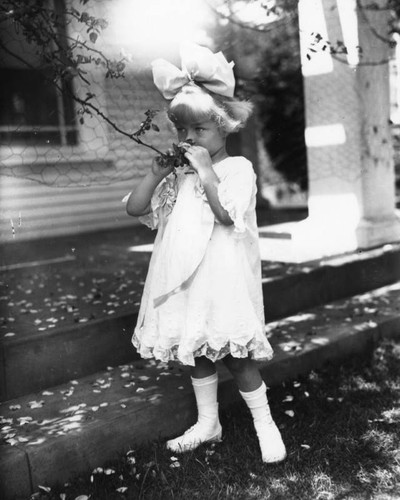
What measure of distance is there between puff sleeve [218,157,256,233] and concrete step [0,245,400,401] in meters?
1.09

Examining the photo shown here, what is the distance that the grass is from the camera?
224cm

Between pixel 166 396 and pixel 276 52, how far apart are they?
23.9ft

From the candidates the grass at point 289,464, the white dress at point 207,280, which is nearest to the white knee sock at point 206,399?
the grass at point 289,464

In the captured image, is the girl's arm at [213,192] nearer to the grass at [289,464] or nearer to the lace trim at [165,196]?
Answer: the lace trim at [165,196]

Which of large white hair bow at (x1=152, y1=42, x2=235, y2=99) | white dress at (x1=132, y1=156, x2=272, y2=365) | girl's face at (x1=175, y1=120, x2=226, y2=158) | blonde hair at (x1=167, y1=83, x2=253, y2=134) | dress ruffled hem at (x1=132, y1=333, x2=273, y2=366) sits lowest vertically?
dress ruffled hem at (x1=132, y1=333, x2=273, y2=366)

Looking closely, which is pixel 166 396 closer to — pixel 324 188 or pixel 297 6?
pixel 324 188

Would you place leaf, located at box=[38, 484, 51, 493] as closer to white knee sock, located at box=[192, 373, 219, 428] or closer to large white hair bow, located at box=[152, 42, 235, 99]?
white knee sock, located at box=[192, 373, 219, 428]

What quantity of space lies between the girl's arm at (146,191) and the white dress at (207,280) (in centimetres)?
11

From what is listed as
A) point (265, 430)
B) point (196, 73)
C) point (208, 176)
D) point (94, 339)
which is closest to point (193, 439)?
point (265, 430)

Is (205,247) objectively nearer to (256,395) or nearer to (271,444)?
(256,395)

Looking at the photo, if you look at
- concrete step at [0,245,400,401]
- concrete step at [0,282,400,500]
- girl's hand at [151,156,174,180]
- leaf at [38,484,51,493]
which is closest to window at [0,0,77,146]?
concrete step at [0,245,400,401]

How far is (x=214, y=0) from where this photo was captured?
19.0 feet

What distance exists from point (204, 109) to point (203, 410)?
1191 millimetres

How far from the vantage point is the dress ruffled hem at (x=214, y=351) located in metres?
2.33
